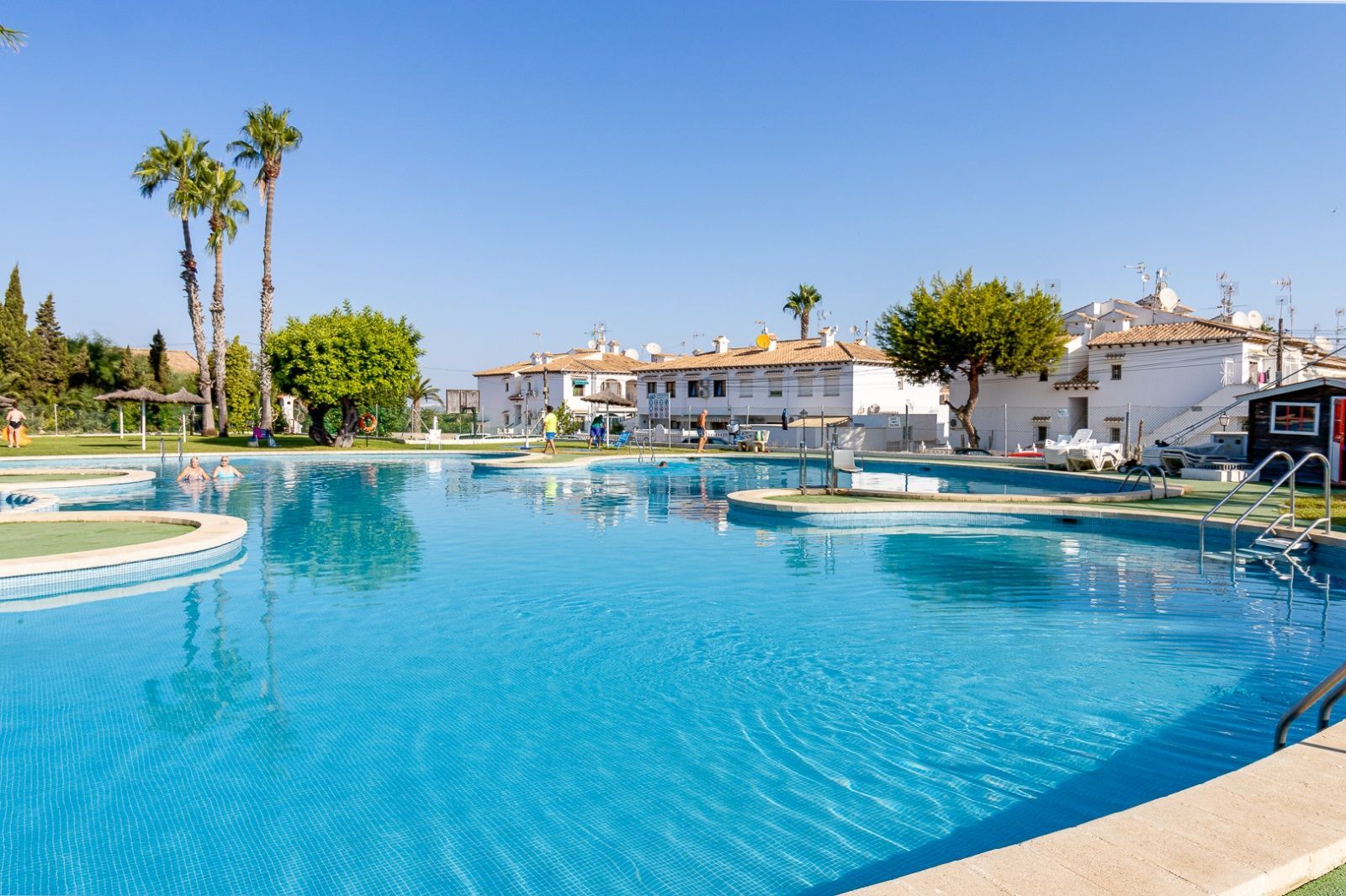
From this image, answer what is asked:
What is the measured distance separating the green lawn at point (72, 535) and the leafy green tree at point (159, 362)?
44291 millimetres

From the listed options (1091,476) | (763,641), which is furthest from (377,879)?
(1091,476)

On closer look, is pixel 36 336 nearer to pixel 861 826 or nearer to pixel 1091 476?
pixel 1091 476

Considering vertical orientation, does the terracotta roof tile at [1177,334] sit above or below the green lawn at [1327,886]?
above

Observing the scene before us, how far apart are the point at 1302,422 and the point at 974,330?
1405 centimetres

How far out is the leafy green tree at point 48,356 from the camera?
154ft

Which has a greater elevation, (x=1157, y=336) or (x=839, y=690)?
(x=1157, y=336)

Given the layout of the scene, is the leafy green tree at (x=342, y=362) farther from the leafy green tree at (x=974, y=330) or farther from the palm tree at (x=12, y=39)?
the leafy green tree at (x=974, y=330)

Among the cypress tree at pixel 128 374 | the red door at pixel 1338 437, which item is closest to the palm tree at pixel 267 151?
the cypress tree at pixel 128 374

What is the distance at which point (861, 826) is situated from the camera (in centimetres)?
399

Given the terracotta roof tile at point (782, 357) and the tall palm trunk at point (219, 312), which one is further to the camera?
the terracotta roof tile at point (782, 357)

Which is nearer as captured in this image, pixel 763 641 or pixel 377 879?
pixel 377 879

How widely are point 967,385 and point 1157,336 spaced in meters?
8.80

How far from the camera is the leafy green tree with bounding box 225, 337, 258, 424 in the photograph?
149ft

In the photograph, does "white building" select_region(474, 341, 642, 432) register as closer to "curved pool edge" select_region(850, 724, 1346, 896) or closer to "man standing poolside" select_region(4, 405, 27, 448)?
"man standing poolside" select_region(4, 405, 27, 448)
